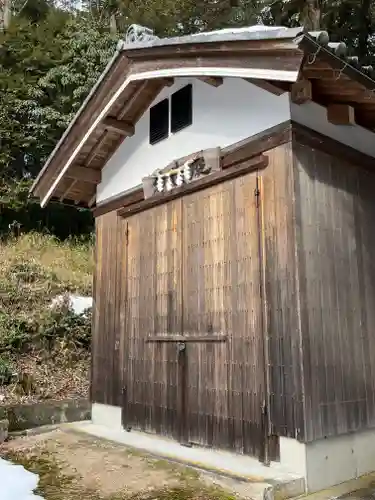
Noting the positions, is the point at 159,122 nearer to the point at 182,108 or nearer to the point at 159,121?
the point at 159,121

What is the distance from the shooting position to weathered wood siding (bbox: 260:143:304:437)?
13.6 feet

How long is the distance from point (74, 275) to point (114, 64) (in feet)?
27.9

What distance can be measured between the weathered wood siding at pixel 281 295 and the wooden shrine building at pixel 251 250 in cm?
1

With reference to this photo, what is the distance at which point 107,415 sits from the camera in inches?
253

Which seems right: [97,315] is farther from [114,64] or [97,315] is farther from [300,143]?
[300,143]

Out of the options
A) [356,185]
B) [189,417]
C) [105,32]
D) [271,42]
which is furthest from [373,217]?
[105,32]

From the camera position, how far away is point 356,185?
5117 millimetres

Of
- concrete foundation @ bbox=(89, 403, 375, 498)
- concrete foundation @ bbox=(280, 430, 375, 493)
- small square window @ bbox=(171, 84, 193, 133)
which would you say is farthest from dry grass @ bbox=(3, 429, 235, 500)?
small square window @ bbox=(171, 84, 193, 133)

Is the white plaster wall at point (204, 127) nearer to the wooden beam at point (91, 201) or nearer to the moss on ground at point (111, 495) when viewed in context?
the wooden beam at point (91, 201)

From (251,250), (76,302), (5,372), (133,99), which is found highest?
(133,99)

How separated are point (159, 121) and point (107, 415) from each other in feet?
13.1

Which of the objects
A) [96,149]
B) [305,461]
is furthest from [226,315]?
[96,149]

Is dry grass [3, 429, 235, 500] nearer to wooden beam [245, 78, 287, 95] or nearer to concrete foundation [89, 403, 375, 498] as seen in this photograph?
concrete foundation [89, 403, 375, 498]

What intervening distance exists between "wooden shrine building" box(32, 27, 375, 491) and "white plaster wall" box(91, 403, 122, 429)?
0.03m
